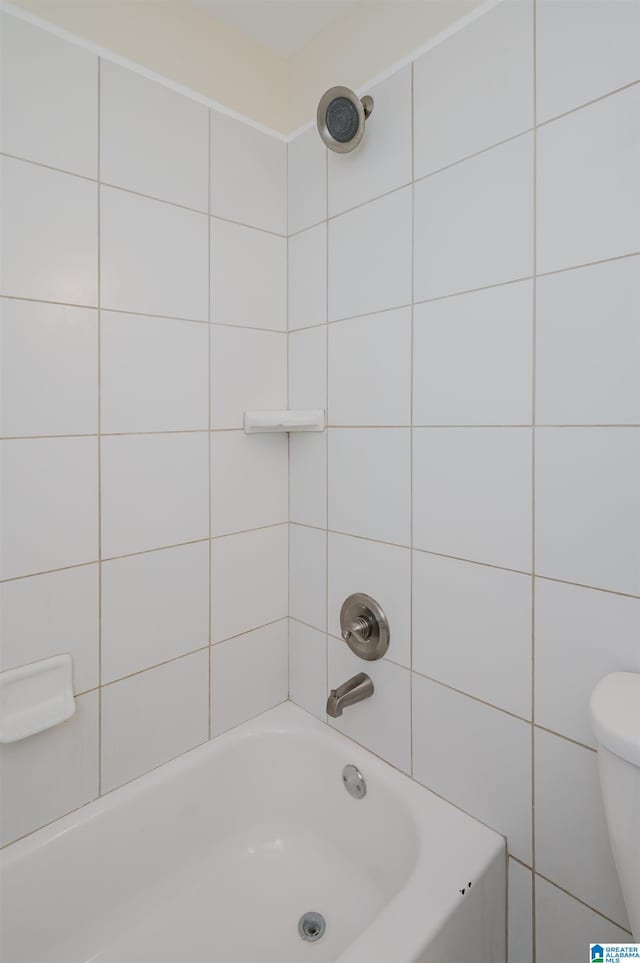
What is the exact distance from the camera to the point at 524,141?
99cm

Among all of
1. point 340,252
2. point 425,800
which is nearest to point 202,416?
point 340,252

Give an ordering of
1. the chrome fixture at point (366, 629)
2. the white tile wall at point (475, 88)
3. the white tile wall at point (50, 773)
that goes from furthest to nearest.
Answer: the chrome fixture at point (366, 629)
the white tile wall at point (50, 773)
the white tile wall at point (475, 88)

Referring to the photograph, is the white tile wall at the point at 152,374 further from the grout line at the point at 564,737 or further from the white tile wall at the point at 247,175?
the grout line at the point at 564,737

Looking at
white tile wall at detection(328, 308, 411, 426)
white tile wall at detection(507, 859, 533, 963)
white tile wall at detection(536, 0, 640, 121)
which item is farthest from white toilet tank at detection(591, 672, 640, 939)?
white tile wall at detection(536, 0, 640, 121)

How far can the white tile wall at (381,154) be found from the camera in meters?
1.20

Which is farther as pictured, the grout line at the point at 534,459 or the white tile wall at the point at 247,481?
the white tile wall at the point at 247,481

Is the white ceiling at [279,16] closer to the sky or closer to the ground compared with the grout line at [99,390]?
closer to the sky

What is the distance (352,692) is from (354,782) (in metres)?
0.25

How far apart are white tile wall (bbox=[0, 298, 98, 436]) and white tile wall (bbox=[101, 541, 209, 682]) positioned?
1.18 ft

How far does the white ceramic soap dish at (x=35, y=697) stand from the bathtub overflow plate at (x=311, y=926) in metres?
0.78

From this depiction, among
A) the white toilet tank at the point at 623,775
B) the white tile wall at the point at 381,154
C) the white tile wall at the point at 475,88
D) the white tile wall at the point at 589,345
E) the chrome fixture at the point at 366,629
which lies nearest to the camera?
the white toilet tank at the point at 623,775

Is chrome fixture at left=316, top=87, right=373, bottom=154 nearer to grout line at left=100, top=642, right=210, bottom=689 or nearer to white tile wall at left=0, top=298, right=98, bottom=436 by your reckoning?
white tile wall at left=0, top=298, right=98, bottom=436

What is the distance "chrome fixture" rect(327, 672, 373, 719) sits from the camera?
1267 millimetres

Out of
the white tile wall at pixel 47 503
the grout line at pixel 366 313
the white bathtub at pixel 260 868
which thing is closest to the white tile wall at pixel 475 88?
the grout line at pixel 366 313
